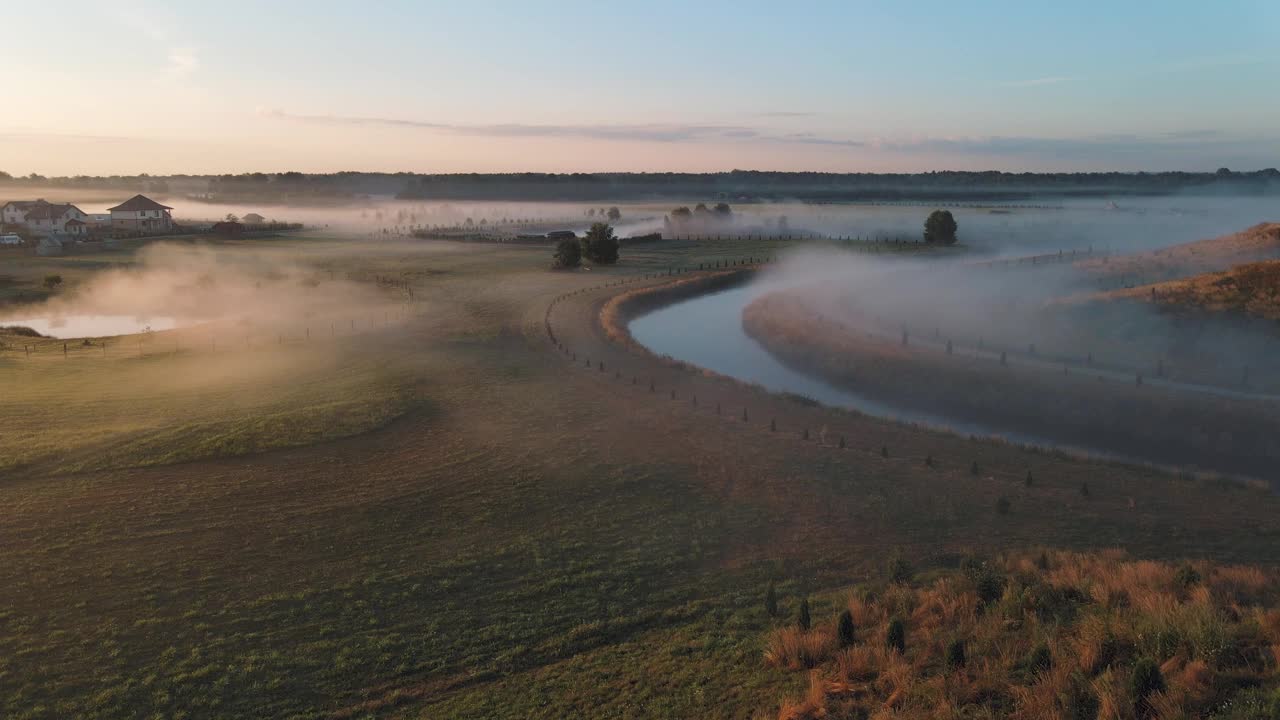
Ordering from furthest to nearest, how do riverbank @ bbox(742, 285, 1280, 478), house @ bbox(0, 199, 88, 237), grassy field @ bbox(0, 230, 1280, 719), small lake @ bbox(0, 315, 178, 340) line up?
house @ bbox(0, 199, 88, 237) → small lake @ bbox(0, 315, 178, 340) → riverbank @ bbox(742, 285, 1280, 478) → grassy field @ bbox(0, 230, 1280, 719)

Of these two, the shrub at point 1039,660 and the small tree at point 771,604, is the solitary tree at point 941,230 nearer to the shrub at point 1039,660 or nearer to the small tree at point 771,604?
the small tree at point 771,604

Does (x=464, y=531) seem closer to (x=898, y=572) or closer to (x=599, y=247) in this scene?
(x=898, y=572)

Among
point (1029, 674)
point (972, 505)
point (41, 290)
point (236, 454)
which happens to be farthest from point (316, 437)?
point (41, 290)

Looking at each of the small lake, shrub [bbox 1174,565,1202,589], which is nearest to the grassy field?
shrub [bbox 1174,565,1202,589]

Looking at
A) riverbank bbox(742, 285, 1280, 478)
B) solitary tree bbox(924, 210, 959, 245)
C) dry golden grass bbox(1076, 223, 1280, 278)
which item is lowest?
riverbank bbox(742, 285, 1280, 478)

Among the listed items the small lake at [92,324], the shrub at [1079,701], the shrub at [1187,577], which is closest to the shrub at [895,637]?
the shrub at [1079,701]

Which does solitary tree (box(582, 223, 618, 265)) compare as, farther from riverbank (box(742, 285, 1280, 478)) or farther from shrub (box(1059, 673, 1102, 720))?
shrub (box(1059, 673, 1102, 720))

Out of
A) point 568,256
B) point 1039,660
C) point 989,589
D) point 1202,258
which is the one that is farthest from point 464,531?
point 1202,258
